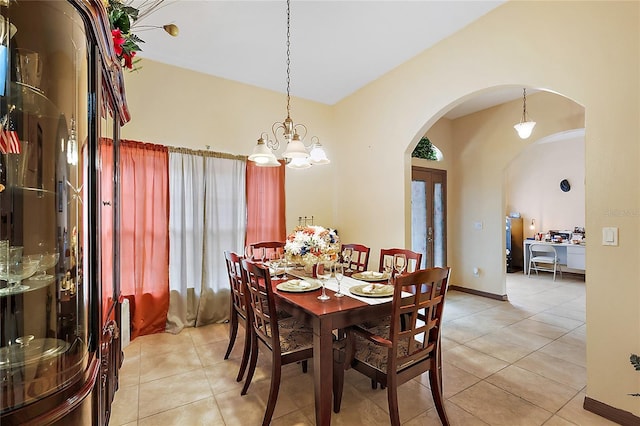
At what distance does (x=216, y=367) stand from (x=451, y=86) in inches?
142

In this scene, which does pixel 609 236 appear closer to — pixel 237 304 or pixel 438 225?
pixel 237 304

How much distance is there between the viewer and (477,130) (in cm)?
504

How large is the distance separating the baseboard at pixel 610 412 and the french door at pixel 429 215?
291 cm

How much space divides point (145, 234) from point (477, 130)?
204 inches

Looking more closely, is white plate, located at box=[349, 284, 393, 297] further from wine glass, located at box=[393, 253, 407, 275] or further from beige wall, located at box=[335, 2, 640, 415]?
beige wall, located at box=[335, 2, 640, 415]

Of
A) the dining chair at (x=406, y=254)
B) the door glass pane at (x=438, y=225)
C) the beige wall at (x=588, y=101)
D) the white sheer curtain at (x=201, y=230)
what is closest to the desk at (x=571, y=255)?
the door glass pane at (x=438, y=225)

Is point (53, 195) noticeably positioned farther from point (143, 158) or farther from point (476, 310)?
point (476, 310)

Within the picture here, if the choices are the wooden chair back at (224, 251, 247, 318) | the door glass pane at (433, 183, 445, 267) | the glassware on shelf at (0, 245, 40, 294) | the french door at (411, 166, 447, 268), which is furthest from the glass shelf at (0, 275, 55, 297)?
the door glass pane at (433, 183, 445, 267)

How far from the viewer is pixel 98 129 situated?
133 centimetres

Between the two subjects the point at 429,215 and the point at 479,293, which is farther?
the point at 429,215

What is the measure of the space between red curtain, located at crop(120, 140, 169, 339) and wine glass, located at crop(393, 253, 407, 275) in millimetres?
2616

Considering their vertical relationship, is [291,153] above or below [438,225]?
above

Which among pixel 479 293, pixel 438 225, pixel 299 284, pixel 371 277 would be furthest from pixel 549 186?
pixel 299 284

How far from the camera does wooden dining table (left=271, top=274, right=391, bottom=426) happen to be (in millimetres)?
1770
